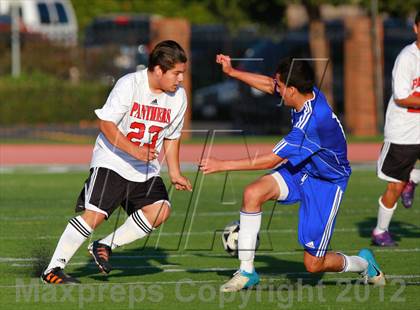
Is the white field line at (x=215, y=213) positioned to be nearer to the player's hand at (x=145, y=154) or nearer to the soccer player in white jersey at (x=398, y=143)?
the soccer player in white jersey at (x=398, y=143)

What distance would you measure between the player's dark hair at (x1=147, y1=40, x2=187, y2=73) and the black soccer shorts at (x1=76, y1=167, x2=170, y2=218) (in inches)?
36.1

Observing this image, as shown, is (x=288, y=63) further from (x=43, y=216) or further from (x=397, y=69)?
(x=43, y=216)

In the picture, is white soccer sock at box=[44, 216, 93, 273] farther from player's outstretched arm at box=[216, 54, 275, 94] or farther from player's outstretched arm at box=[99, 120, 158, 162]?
player's outstretched arm at box=[216, 54, 275, 94]

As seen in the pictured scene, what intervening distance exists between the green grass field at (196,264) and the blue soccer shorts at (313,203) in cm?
40

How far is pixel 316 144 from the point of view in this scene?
8938 mm

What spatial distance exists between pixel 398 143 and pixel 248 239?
3.11 metres

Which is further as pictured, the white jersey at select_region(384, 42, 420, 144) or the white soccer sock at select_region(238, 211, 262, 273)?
the white jersey at select_region(384, 42, 420, 144)

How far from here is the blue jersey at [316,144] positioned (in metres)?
8.88

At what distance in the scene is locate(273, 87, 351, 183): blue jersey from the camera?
29.1 ft

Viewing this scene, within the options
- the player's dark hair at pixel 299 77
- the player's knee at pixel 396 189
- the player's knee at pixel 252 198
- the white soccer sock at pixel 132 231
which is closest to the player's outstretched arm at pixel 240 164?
the player's knee at pixel 252 198

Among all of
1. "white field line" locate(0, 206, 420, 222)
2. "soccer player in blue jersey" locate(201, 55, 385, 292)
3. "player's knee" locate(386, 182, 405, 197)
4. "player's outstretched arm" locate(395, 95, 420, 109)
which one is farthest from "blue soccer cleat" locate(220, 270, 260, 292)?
"white field line" locate(0, 206, 420, 222)

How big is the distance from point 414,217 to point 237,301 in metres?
5.82

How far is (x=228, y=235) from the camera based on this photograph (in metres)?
9.60

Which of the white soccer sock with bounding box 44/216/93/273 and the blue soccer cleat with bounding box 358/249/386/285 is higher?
the white soccer sock with bounding box 44/216/93/273
